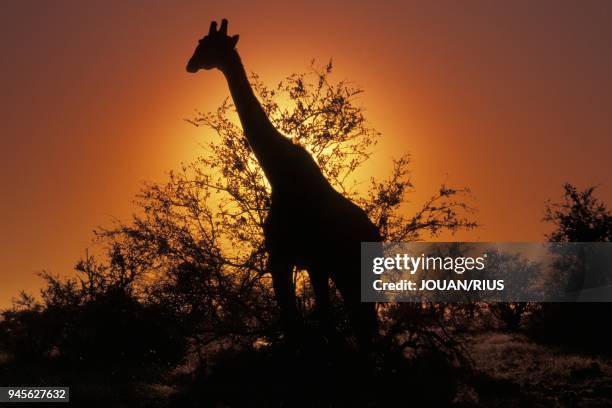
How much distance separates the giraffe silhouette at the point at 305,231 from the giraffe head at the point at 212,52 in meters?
0.80

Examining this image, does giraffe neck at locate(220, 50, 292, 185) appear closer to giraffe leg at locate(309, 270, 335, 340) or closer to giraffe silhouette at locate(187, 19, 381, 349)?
giraffe silhouette at locate(187, 19, 381, 349)

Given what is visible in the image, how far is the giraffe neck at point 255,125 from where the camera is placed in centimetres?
1056

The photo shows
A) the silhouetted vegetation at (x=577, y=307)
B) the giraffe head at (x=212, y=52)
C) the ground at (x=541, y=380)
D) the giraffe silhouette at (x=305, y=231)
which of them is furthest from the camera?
the silhouetted vegetation at (x=577, y=307)

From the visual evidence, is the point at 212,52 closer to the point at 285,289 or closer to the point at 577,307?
the point at 285,289

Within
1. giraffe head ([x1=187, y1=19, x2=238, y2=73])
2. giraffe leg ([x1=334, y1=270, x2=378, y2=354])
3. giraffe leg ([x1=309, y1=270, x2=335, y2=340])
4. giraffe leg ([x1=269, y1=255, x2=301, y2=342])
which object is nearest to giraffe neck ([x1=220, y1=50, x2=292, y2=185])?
giraffe head ([x1=187, y1=19, x2=238, y2=73])

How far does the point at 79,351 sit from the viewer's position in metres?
18.5

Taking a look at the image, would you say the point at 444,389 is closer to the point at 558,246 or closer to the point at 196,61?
the point at 196,61

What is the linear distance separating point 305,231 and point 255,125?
6.33 ft

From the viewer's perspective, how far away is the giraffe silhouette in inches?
392

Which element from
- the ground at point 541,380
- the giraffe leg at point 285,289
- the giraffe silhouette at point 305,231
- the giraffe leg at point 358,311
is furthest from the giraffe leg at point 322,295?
the ground at point 541,380

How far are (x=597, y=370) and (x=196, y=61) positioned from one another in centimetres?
916

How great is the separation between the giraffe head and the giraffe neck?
0.39 ft

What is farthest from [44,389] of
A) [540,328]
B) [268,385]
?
[540,328]

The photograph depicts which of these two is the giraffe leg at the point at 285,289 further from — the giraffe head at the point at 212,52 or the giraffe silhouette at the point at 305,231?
the giraffe head at the point at 212,52
